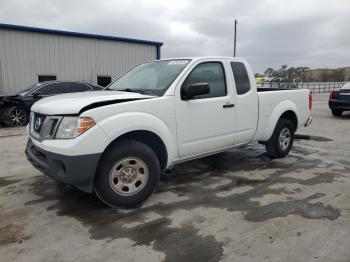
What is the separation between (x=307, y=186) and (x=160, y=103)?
2.40 meters

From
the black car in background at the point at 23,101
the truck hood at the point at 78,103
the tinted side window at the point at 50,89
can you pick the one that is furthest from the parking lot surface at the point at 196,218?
the tinted side window at the point at 50,89

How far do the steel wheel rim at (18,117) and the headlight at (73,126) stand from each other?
27.9ft

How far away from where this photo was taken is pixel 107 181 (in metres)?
3.79

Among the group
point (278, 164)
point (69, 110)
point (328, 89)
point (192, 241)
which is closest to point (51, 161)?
point (69, 110)

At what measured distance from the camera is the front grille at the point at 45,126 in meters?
3.71

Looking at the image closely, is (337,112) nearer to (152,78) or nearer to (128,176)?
(152,78)

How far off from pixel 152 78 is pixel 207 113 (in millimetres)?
919

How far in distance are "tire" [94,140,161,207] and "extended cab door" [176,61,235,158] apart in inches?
23.1

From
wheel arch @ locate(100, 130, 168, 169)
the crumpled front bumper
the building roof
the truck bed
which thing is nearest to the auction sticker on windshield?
wheel arch @ locate(100, 130, 168, 169)

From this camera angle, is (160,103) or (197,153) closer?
(160,103)

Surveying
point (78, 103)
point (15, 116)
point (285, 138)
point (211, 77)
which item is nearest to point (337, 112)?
point (285, 138)

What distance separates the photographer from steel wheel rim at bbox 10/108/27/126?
11.2 meters

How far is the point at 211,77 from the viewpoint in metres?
4.97

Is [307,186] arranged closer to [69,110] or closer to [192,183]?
[192,183]
